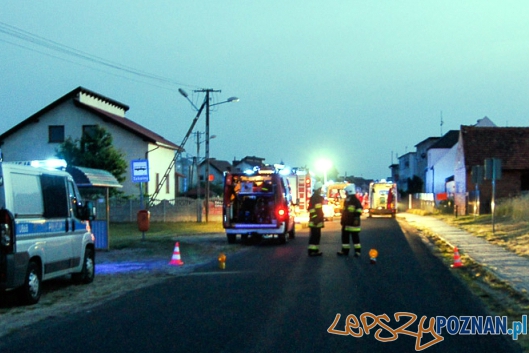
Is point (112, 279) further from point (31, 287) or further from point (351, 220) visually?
point (351, 220)

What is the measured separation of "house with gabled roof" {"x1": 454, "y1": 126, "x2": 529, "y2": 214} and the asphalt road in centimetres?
3016

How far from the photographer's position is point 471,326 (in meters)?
9.42

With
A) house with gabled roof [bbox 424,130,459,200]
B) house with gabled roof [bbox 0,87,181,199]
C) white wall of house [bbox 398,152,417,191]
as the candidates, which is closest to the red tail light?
house with gabled roof [bbox 0,87,181,199]

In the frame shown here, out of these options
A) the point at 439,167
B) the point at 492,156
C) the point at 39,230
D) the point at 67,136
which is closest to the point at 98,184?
the point at 39,230

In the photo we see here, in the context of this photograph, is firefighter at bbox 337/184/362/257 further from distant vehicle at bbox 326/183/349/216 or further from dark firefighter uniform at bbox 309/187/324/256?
distant vehicle at bbox 326/183/349/216

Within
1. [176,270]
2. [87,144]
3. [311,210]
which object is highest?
[87,144]

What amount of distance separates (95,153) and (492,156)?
83.2 feet

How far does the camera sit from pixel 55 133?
49.9 meters

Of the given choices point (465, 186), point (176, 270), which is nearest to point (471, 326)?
point (176, 270)

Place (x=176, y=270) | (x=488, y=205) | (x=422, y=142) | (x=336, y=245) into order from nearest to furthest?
(x=176, y=270), (x=336, y=245), (x=488, y=205), (x=422, y=142)

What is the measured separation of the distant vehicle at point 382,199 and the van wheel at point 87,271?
36653 mm

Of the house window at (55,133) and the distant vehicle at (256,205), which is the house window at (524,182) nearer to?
the distant vehicle at (256,205)

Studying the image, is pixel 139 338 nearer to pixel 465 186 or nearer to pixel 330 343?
pixel 330 343

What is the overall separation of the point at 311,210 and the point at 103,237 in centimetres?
662
